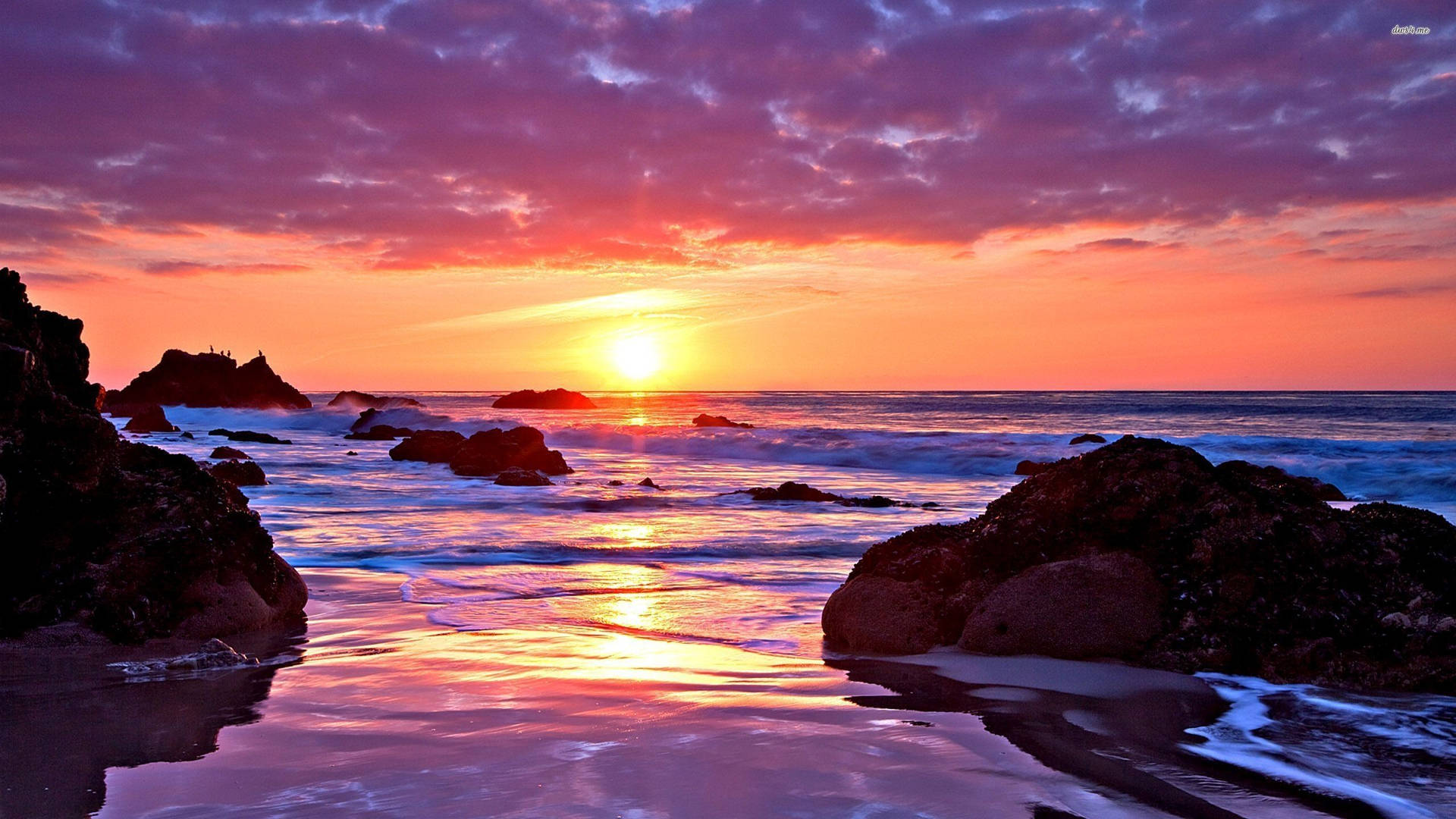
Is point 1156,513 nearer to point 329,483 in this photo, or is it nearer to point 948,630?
point 948,630

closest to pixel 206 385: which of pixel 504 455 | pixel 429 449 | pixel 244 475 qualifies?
pixel 429 449

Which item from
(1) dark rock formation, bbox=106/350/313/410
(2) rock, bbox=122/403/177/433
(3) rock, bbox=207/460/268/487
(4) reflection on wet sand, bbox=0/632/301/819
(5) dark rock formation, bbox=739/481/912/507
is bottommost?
(5) dark rock formation, bbox=739/481/912/507

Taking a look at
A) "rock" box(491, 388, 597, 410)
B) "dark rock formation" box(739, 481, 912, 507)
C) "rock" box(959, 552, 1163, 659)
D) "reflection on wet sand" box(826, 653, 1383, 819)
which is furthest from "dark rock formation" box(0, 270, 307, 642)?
"rock" box(491, 388, 597, 410)

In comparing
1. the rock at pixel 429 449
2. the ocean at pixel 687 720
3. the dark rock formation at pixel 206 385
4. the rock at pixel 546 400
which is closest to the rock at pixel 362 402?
the dark rock formation at pixel 206 385

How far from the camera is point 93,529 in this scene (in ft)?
18.5

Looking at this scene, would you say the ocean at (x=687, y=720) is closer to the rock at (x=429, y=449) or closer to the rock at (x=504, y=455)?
the rock at (x=504, y=455)

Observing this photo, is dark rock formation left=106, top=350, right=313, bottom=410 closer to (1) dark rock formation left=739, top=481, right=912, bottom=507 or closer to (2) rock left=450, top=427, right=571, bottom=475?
(2) rock left=450, top=427, right=571, bottom=475

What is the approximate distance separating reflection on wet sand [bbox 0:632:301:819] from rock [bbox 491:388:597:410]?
8444 centimetres

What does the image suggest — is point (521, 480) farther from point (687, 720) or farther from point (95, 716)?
point (687, 720)

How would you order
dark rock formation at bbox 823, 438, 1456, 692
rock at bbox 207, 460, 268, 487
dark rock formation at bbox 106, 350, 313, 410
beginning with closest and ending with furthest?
dark rock formation at bbox 823, 438, 1456, 692 → rock at bbox 207, 460, 268, 487 → dark rock formation at bbox 106, 350, 313, 410

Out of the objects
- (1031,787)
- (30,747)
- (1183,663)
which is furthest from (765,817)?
(1183,663)

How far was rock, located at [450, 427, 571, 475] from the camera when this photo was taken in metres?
20.5

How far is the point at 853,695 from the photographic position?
437 centimetres

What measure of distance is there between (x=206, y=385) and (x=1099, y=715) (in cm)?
7062
